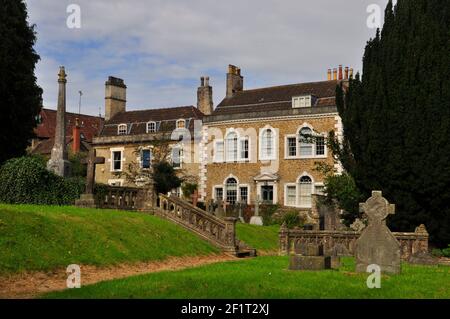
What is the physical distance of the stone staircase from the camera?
71.1ft

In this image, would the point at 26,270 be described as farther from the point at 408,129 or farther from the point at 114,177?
the point at 114,177

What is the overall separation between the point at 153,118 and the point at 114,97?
5.53 m

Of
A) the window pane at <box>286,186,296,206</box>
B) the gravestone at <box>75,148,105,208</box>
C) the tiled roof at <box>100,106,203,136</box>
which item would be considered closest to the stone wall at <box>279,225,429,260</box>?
the gravestone at <box>75,148,105,208</box>

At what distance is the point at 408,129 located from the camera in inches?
790

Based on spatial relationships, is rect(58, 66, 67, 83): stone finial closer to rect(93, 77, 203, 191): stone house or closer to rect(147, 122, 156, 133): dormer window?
rect(93, 77, 203, 191): stone house

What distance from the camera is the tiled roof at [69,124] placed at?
6401 cm

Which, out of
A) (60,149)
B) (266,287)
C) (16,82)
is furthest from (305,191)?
(266,287)

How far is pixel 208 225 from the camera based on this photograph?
884 inches

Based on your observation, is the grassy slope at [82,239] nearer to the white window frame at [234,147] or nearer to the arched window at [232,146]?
the white window frame at [234,147]

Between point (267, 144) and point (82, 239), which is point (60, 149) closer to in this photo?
point (82, 239)

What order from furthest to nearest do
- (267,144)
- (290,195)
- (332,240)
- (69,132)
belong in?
(69,132), (267,144), (290,195), (332,240)

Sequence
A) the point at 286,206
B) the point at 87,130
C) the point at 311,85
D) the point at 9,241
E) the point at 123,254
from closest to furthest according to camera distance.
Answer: the point at 9,241 < the point at 123,254 < the point at 286,206 < the point at 311,85 < the point at 87,130

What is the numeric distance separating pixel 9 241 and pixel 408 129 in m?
13.5

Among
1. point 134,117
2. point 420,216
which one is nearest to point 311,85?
point 134,117
